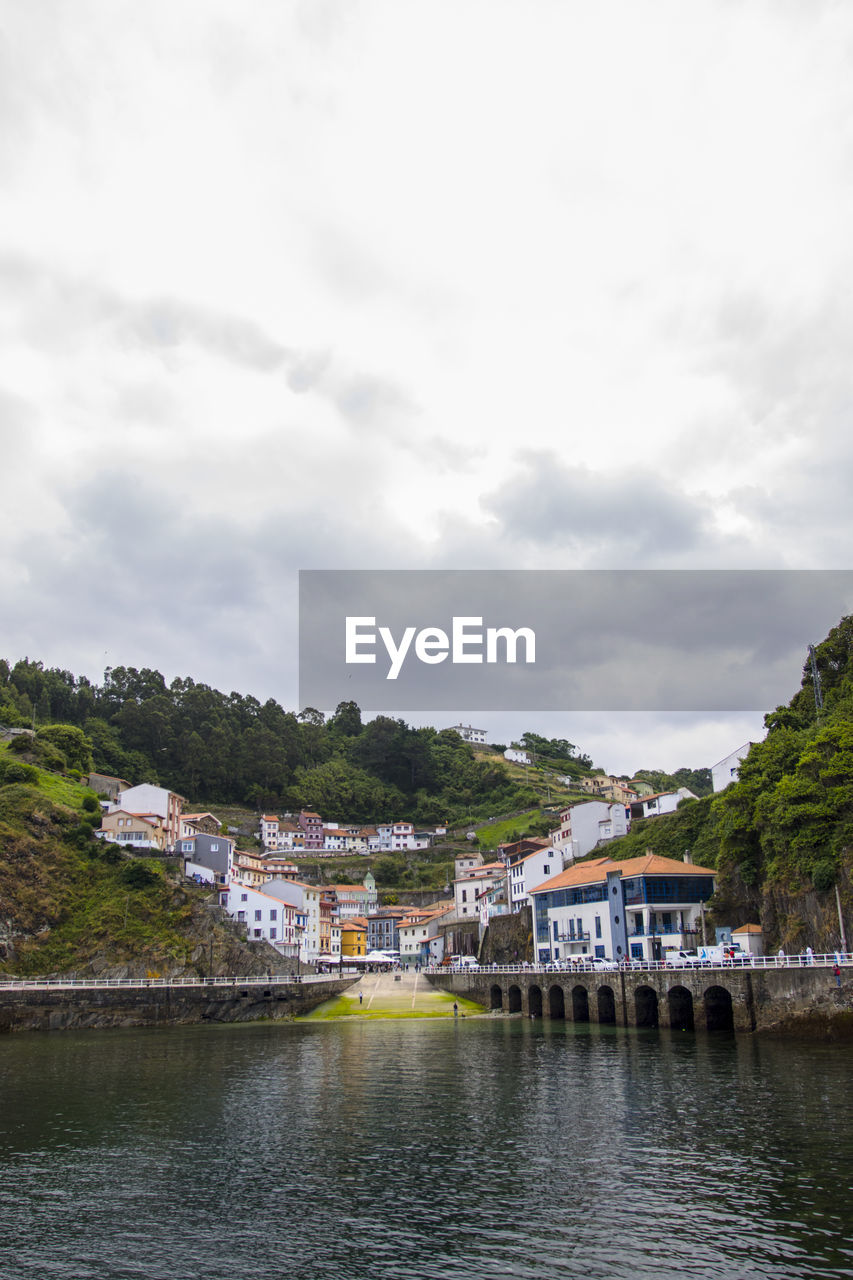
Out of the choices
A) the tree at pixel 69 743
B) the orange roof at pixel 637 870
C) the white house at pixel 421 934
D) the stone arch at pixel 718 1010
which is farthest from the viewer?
the white house at pixel 421 934

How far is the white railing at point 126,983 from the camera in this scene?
250ft

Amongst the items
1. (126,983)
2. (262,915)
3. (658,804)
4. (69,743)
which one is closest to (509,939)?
(658,804)

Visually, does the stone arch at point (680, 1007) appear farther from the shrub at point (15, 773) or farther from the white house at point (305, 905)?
the shrub at point (15, 773)

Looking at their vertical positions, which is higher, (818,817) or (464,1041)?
(818,817)

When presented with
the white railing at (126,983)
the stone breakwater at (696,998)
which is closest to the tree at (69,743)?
the white railing at (126,983)

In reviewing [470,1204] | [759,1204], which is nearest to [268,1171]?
[470,1204]

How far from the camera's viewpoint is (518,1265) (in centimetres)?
1750

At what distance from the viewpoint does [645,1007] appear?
60.5 m

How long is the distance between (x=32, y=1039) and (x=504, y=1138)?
51.1 metres

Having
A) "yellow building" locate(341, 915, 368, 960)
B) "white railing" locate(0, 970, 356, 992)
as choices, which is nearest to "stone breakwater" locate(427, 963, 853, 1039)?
"white railing" locate(0, 970, 356, 992)

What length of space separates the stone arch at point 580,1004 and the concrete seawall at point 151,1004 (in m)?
26.5

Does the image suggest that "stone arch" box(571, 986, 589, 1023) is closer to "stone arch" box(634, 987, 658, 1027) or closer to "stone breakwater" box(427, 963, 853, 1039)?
"stone breakwater" box(427, 963, 853, 1039)

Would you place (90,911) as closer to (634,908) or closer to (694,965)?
(634,908)

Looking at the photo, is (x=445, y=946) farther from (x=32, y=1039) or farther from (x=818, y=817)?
(x=818, y=817)
